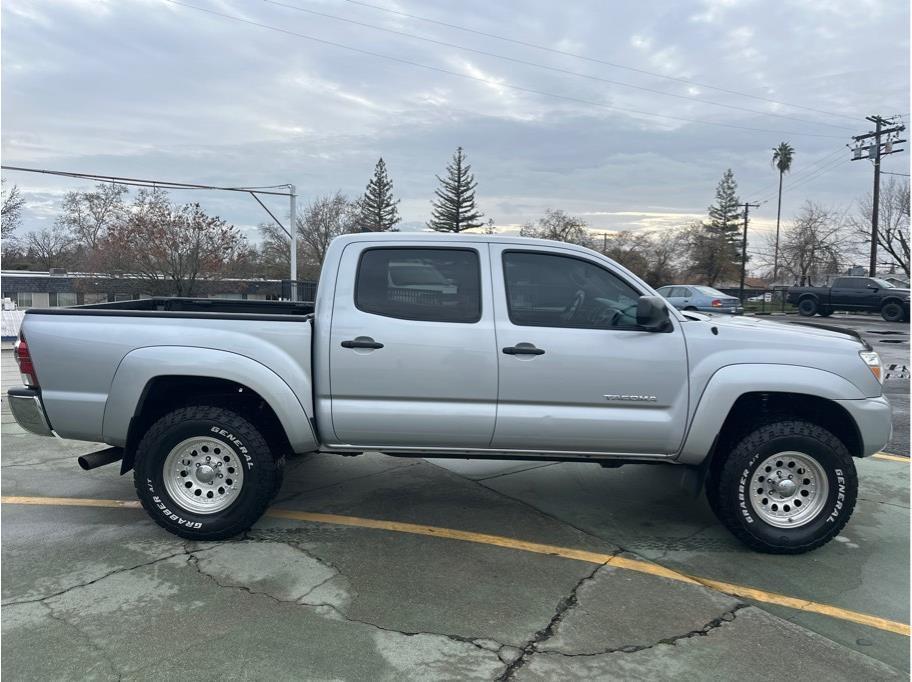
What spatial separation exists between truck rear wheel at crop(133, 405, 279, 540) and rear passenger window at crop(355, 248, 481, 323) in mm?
1164

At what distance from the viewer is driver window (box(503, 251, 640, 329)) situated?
4133 millimetres

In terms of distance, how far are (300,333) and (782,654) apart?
3.10 m

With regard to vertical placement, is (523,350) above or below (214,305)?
below

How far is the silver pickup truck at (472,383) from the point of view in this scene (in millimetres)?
4039

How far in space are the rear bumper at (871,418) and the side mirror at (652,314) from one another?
1.22 m

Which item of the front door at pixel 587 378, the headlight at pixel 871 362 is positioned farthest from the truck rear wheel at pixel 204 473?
the headlight at pixel 871 362

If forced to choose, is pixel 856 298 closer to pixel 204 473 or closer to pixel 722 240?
pixel 204 473

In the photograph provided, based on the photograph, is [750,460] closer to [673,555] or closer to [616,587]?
[673,555]

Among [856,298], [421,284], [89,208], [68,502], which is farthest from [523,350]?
[89,208]

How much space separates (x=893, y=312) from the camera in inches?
977

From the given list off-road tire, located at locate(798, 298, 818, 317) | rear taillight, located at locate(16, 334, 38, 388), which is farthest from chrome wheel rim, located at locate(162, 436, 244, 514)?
off-road tire, located at locate(798, 298, 818, 317)

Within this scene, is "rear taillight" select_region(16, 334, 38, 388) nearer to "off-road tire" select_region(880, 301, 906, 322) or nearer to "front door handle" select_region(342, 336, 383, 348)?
"front door handle" select_region(342, 336, 383, 348)

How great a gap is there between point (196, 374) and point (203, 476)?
0.71m

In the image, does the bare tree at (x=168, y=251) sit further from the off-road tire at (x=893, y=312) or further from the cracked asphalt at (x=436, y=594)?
the off-road tire at (x=893, y=312)
